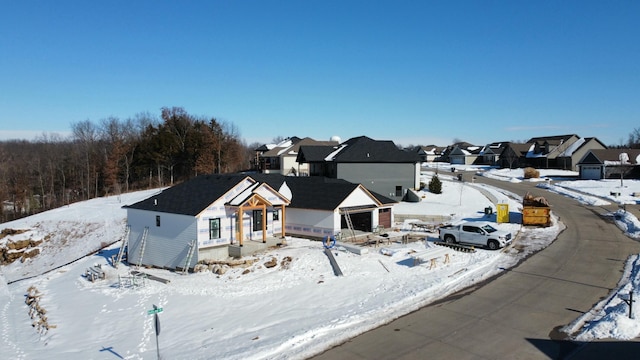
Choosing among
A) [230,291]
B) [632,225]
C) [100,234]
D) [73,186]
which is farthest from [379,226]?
[73,186]

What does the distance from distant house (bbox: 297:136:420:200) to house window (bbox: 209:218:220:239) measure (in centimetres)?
2117

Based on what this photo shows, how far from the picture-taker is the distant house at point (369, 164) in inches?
1864

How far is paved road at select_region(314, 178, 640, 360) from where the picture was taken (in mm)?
12516

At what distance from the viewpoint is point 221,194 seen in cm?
2802

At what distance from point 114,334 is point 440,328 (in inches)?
479

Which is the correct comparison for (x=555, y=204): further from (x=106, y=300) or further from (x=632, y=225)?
(x=106, y=300)

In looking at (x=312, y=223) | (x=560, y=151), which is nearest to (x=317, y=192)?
(x=312, y=223)

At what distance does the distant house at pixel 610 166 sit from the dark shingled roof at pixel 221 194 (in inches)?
1686

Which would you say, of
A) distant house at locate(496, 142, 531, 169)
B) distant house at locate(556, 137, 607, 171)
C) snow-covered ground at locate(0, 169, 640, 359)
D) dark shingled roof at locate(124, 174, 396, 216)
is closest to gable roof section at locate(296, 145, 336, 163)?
dark shingled roof at locate(124, 174, 396, 216)

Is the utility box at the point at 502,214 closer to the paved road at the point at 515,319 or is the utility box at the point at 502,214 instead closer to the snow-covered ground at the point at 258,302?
the snow-covered ground at the point at 258,302

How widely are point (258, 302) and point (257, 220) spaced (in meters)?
11.4

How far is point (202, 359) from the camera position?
13.3 m

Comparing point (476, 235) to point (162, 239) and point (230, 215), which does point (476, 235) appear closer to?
point (230, 215)

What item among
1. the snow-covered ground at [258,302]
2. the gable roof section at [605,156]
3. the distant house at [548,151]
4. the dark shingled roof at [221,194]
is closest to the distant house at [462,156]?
the distant house at [548,151]
